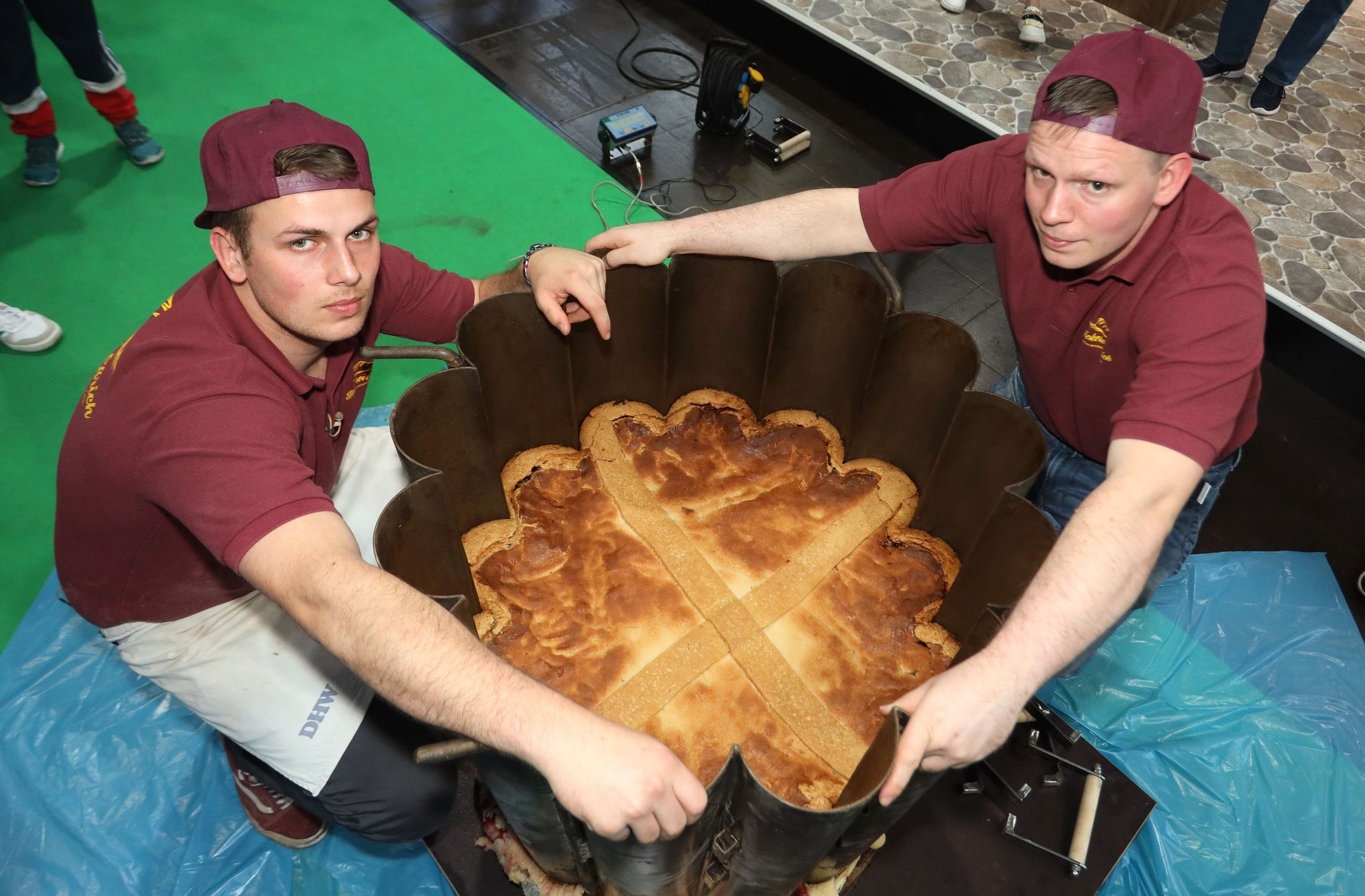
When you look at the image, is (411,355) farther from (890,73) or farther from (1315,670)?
(890,73)

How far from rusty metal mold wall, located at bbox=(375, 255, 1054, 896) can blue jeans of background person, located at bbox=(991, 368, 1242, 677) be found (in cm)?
16

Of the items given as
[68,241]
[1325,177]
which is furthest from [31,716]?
[1325,177]

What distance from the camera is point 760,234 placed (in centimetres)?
171

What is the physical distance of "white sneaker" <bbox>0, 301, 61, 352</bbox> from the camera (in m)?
2.29

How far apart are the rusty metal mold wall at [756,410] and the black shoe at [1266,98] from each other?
2.37 meters

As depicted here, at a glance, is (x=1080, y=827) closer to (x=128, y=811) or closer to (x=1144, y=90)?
(x=1144, y=90)

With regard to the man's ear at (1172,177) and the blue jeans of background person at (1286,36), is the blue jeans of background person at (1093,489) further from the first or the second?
the blue jeans of background person at (1286,36)

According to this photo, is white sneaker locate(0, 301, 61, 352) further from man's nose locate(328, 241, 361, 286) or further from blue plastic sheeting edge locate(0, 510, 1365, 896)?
man's nose locate(328, 241, 361, 286)

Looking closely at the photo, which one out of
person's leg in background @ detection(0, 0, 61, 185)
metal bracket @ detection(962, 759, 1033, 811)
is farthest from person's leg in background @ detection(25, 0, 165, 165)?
metal bracket @ detection(962, 759, 1033, 811)

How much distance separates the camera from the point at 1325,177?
2.88 m

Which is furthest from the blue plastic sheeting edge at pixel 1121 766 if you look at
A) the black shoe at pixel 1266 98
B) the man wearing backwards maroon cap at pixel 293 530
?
the black shoe at pixel 1266 98

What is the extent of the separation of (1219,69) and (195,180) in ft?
12.2

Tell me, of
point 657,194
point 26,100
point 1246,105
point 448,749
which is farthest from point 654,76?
point 448,749

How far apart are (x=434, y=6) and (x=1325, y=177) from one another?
3489 mm
